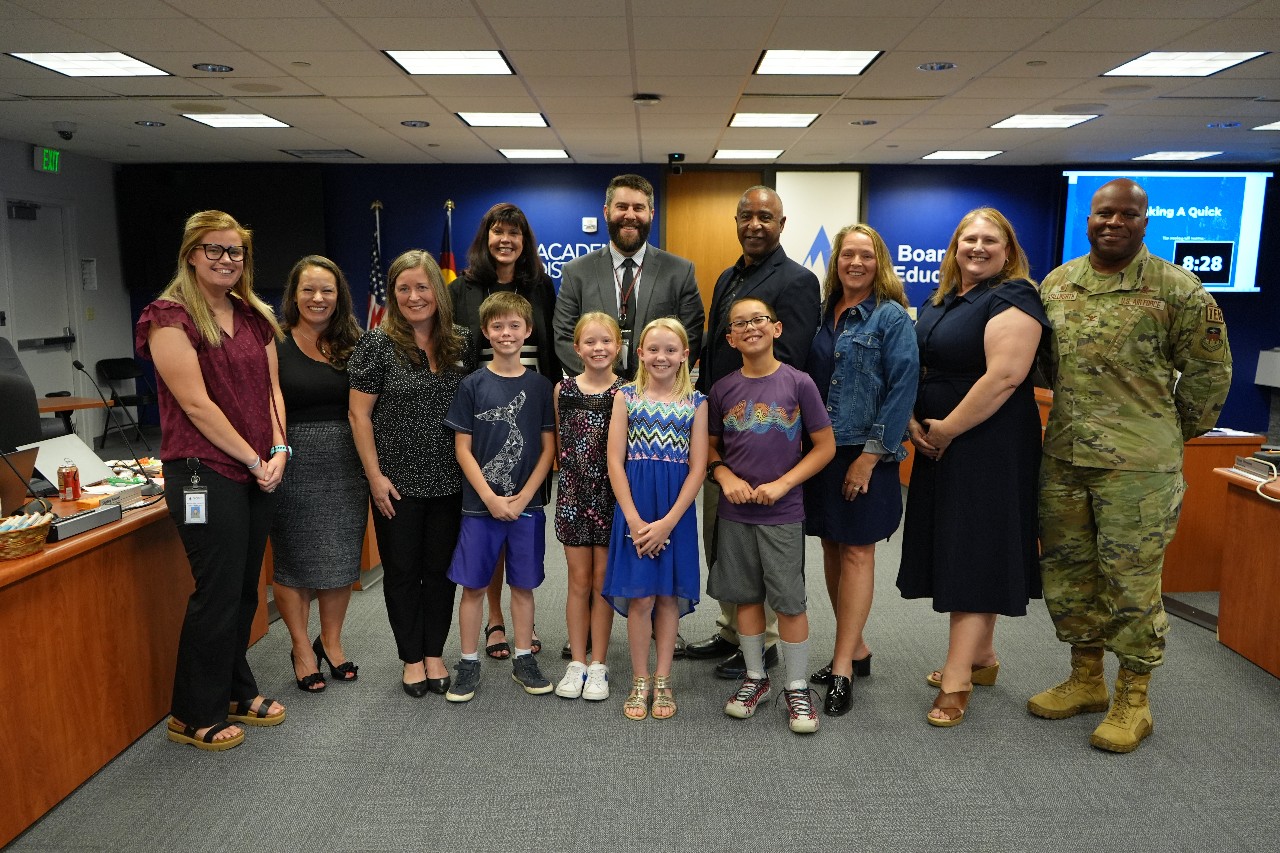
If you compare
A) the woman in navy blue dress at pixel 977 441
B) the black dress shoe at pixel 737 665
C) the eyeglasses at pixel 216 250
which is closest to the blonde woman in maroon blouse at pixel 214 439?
the eyeglasses at pixel 216 250

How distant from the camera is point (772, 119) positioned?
724 cm

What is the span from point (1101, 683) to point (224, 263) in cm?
321

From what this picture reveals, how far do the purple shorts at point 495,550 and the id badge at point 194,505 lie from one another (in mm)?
816

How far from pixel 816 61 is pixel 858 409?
366cm

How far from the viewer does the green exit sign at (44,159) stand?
27.4 feet

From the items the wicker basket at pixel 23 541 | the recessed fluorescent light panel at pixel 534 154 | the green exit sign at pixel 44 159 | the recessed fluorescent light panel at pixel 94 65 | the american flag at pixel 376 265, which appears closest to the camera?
the wicker basket at pixel 23 541

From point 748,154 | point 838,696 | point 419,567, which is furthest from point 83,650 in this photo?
point 748,154

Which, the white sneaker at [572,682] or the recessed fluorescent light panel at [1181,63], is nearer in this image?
the white sneaker at [572,682]

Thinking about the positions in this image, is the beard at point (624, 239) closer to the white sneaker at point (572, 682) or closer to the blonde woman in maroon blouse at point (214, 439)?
the blonde woman in maroon blouse at point (214, 439)

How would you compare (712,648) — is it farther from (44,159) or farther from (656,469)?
(44,159)

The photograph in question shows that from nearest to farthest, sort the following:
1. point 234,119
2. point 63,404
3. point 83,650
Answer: point 83,650, point 63,404, point 234,119

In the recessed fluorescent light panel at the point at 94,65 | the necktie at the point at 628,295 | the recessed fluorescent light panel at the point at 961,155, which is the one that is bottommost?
the necktie at the point at 628,295

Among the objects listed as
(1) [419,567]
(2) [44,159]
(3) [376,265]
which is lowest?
(1) [419,567]

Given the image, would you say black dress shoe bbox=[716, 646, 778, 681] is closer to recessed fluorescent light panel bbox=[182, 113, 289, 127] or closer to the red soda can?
the red soda can
